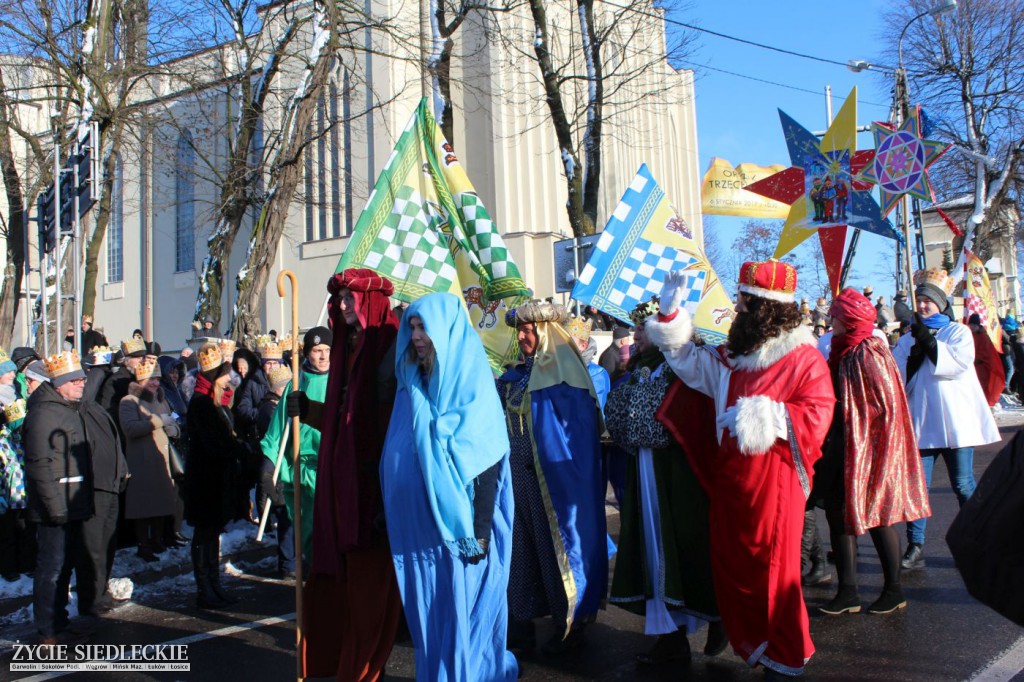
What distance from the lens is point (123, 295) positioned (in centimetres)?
3069

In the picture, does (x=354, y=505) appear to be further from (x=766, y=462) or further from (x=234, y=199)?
(x=234, y=199)

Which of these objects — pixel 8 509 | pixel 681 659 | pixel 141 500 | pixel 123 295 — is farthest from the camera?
pixel 123 295

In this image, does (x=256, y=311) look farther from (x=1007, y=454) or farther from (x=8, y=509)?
(x=1007, y=454)

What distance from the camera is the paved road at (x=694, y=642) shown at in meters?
4.45

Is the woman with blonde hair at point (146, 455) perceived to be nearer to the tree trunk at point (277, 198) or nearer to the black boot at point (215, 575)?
the black boot at point (215, 575)

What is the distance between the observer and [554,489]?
498 cm

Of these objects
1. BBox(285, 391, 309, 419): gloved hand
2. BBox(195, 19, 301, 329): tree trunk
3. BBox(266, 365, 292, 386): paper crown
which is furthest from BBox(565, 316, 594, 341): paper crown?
BBox(195, 19, 301, 329): tree trunk

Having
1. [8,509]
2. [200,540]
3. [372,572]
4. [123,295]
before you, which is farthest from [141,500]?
[123,295]

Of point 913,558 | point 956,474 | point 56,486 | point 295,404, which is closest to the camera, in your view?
point 295,404

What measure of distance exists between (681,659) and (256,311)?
10.4 m

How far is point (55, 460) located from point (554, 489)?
306 cm

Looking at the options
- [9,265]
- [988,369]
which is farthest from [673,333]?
[9,265]

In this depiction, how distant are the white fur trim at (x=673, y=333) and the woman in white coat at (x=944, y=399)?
248cm

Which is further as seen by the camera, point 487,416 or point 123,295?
point 123,295
